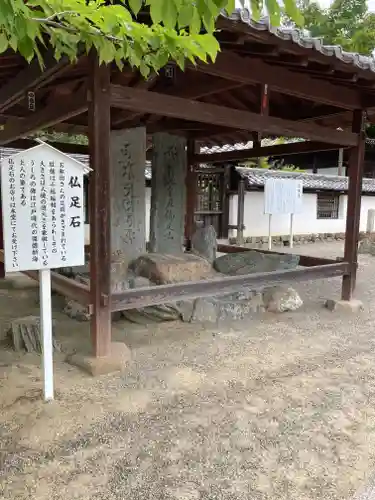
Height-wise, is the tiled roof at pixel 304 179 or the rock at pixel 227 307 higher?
the tiled roof at pixel 304 179

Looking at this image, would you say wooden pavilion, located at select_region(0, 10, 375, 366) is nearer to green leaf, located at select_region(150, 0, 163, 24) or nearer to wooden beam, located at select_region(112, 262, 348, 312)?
wooden beam, located at select_region(112, 262, 348, 312)

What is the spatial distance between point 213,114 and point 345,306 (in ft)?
11.0

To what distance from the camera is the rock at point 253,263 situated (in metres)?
6.29

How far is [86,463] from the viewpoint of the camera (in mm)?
2322

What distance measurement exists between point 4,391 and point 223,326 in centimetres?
263

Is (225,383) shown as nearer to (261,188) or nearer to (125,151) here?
(125,151)

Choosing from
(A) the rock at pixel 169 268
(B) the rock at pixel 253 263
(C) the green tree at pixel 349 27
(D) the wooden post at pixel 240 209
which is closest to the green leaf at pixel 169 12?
(A) the rock at pixel 169 268

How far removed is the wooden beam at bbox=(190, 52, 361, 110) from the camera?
387 centimetres

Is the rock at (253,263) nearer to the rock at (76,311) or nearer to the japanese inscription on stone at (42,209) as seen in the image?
the rock at (76,311)

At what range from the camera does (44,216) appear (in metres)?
3.08

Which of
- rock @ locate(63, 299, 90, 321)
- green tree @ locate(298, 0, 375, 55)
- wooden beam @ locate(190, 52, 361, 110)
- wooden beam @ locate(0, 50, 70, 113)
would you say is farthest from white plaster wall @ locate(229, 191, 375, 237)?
wooden beam @ locate(0, 50, 70, 113)

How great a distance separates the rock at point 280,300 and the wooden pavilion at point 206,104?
61cm

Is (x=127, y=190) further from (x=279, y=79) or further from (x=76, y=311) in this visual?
(x=279, y=79)

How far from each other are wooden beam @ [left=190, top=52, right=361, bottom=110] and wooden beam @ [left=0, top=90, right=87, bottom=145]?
43.4 inches
